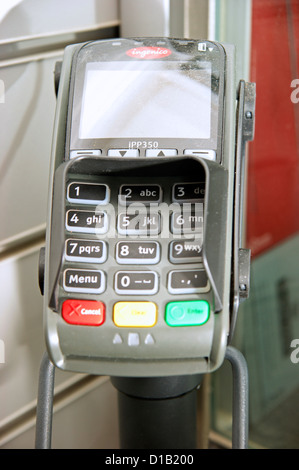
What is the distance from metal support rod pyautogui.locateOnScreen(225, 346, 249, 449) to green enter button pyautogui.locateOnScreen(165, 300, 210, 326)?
0.27ft

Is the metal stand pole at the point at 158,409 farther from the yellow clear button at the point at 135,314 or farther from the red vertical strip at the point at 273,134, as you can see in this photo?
the red vertical strip at the point at 273,134

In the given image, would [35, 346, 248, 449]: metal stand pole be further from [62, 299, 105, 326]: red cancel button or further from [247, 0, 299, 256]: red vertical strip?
[247, 0, 299, 256]: red vertical strip

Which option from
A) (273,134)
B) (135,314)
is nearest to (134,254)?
(135,314)

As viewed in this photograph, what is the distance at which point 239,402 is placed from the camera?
1.91ft

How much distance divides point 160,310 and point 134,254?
6 centimetres

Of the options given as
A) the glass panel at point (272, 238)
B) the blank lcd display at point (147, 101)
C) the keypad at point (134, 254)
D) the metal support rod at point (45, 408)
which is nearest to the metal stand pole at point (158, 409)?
the metal support rod at point (45, 408)

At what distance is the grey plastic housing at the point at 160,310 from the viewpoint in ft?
1.67

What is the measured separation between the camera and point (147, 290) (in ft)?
1.70

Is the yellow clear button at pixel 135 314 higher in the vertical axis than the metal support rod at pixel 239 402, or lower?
higher

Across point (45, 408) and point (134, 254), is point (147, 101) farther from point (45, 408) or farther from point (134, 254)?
point (45, 408)

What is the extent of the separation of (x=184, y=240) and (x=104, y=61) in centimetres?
22

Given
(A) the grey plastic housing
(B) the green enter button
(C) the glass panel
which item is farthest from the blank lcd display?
(C) the glass panel

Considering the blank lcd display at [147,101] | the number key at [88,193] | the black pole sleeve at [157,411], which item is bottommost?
the black pole sleeve at [157,411]

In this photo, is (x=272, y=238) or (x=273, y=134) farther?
(x=272, y=238)
